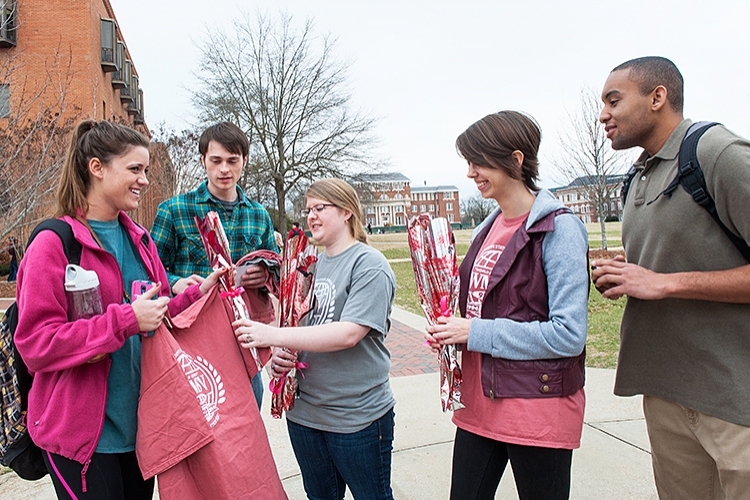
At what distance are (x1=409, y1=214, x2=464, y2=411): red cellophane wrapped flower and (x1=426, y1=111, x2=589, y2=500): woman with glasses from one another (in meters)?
0.07

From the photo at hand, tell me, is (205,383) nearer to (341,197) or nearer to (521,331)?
(341,197)

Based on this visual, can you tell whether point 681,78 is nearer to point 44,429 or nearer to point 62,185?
point 62,185

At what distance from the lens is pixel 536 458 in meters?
1.99

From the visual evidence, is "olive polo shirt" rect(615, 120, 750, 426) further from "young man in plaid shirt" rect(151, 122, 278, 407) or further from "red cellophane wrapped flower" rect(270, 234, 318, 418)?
"young man in plaid shirt" rect(151, 122, 278, 407)

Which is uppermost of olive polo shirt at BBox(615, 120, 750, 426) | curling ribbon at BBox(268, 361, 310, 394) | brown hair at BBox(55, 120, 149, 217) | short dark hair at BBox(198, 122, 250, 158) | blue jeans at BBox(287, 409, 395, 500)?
short dark hair at BBox(198, 122, 250, 158)

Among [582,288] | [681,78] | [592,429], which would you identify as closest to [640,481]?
[592,429]

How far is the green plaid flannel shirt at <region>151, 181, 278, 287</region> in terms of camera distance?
9.44 feet

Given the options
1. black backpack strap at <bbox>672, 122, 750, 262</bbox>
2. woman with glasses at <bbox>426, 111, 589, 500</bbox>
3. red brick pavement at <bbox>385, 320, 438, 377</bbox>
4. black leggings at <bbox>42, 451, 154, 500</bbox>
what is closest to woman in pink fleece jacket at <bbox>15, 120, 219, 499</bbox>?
black leggings at <bbox>42, 451, 154, 500</bbox>

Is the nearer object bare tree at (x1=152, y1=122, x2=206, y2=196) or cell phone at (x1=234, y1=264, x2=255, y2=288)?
cell phone at (x1=234, y1=264, x2=255, y2=288)

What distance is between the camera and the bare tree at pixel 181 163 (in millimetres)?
22497

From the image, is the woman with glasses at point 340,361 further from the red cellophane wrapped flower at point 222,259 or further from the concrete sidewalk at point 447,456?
the concrete sidewalk at point 447,456

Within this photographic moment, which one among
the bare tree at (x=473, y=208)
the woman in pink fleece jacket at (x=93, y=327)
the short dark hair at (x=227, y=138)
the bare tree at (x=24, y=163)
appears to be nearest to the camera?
the woman in pink fleece jacket at (x=93, y=327)

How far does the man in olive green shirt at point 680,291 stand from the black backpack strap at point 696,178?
0.7 inches

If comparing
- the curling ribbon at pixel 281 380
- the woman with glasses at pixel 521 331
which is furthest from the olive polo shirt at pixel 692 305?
the curling ribbon at pixel 281 380
